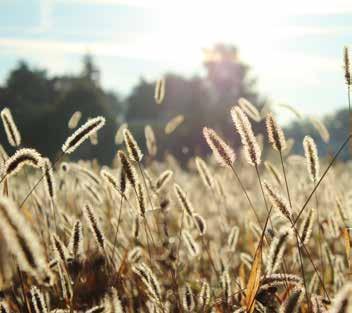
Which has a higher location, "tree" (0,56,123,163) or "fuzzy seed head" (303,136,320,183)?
"fuzzy seed head" (303,136,320,183)

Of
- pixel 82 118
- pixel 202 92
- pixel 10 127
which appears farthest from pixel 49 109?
pixel 10 127

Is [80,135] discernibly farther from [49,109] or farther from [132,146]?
[49,109]

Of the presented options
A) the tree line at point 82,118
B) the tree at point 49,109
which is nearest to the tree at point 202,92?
the tree line at point 82,118

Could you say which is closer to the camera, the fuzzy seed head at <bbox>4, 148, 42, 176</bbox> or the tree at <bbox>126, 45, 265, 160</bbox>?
the fuzzy seed head at <bbox>4, 148, 42, 176</bbox>

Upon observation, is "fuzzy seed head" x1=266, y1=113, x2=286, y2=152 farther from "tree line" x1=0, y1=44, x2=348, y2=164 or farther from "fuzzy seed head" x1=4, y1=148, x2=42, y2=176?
"tree line" x1=0, y1=44, x2=348, y2=164

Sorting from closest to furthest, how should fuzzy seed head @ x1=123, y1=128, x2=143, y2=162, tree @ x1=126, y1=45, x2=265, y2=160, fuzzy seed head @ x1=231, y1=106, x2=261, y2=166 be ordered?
1. fuzzy seed head @ x1=231, y1=106, x2=261, y2=166
2. fuzzy seed head @ x1=123, y1=128, x2=143, y2=162
3. tree @ x1=126, y1=45, x2=265, y2=160

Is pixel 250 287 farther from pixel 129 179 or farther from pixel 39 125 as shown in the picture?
pixel 39 125

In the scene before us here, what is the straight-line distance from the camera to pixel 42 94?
3092cm

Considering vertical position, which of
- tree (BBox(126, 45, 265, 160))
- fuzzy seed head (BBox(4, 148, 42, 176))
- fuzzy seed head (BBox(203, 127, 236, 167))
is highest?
fuzzy seed head (BBox(4, 148, 42, 176))

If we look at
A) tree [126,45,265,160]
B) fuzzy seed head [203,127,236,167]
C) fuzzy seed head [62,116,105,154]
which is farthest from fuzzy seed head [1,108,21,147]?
tree [126,45,265,160]

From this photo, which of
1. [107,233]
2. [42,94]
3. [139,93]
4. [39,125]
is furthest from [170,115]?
[107,233]

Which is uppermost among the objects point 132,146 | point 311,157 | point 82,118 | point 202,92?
point 132,146

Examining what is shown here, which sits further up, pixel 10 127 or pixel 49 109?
pixel 10 127

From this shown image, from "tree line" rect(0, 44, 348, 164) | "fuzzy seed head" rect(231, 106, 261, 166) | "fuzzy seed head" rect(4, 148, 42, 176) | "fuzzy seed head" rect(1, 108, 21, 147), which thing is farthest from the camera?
"tree line" rect(0, 44, 348, 164)
